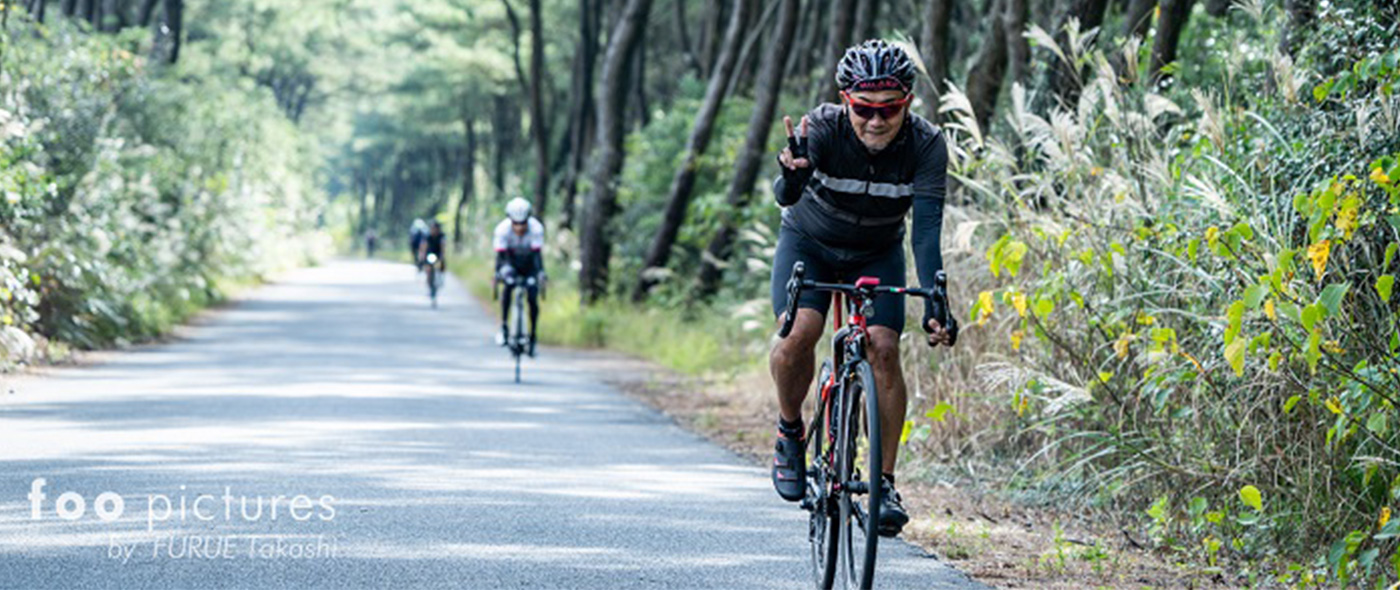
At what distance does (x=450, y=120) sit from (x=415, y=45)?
18.0 m

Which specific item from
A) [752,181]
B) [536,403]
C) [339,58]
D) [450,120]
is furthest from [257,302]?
[339,58]

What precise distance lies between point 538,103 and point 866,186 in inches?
1300

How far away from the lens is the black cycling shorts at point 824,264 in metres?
7.33

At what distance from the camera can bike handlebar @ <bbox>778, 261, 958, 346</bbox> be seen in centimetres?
651

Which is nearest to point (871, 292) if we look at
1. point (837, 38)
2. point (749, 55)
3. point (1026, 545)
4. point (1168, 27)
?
point (1026, 545)

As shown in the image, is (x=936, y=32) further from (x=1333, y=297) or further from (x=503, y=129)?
(x=503, y=129)

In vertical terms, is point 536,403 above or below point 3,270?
below

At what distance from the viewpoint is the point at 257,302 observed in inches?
1487

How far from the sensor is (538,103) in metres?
39.8

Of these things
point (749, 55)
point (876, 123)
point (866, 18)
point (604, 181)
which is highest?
point (866, 18)

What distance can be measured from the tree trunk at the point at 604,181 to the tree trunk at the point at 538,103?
300 inches

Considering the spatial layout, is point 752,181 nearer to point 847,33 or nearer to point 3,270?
point 847,33

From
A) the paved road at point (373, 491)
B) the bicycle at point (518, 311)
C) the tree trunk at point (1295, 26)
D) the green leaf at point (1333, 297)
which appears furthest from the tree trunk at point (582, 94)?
the green leaf at point (1333, 297)

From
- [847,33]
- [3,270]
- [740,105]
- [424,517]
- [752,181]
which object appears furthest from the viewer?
[740,105]
